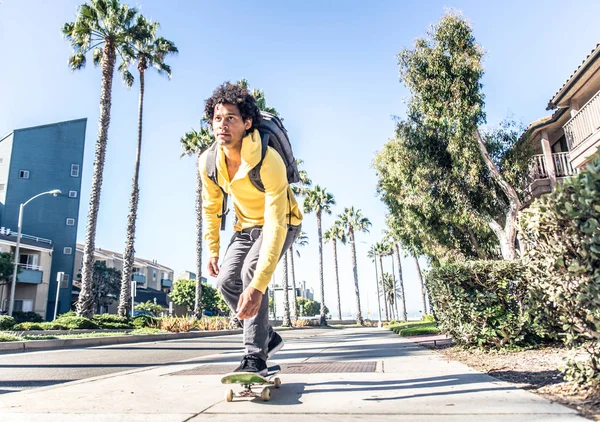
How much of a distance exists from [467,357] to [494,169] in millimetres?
8645

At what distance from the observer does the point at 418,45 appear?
1348 cm

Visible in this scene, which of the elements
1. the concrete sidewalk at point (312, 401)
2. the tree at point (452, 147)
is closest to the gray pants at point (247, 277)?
the concrete sidewalk at point (312, 401)

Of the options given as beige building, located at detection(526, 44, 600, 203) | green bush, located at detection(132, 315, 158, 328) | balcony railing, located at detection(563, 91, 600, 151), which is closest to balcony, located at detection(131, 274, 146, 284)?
green bush, located at detection(132, 315, 158, 328)

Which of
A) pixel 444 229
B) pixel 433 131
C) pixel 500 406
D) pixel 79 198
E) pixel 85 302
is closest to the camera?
pixel 500 406

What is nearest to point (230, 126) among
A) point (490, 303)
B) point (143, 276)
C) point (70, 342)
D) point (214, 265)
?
point (214, 265)

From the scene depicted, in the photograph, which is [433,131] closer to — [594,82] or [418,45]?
[418,45]

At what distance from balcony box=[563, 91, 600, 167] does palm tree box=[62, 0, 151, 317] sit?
19056 millimetres

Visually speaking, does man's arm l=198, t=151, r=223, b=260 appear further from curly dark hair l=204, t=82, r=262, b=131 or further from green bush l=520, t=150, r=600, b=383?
A: green bush l=520, t=150, r=600, b=383

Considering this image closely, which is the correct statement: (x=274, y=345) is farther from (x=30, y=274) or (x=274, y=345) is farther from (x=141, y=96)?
(x=30, y=274)

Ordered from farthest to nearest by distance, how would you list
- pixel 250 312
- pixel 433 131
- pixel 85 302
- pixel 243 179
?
pixel 85 302, pixel 433 131, pixel 243 179, pixel 250 312

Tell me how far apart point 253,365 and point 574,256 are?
2253mm

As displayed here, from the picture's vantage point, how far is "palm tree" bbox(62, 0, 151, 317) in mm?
19906

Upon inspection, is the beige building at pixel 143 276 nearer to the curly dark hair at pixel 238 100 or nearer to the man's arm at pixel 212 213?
the man's arm at pixel 212 213

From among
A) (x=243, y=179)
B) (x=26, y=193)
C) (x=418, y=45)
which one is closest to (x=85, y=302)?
(x=418, y=45)
